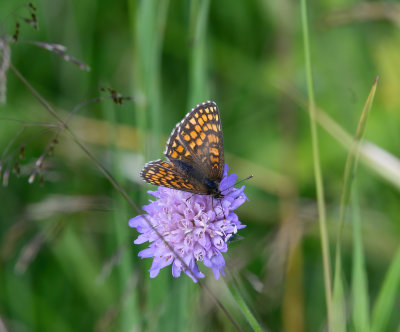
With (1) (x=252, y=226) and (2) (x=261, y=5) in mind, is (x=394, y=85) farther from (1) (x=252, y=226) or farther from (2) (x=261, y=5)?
(1) (x=252, y=226)

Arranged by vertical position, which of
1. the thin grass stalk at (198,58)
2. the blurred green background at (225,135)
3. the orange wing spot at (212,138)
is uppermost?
the thin grass stalk at (198,58)

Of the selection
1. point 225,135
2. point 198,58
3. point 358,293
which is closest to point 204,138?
point 198,58

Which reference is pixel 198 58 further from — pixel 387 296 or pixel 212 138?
pixel 387 296

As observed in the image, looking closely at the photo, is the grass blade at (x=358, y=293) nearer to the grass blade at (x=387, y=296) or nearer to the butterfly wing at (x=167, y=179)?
Answer: the grass blade at (x=387, y=296)

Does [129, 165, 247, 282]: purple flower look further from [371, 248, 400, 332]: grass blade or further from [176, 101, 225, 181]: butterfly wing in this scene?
[371, 248, 400, 332]: grass blade

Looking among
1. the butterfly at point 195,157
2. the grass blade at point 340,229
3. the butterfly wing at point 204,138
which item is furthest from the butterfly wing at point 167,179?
the grass blade at point 340,229

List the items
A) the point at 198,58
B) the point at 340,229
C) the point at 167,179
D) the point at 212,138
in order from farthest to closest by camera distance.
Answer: the point at 198,58 → the point at 212,138 → the point at 167,179 → the point at 340,229
